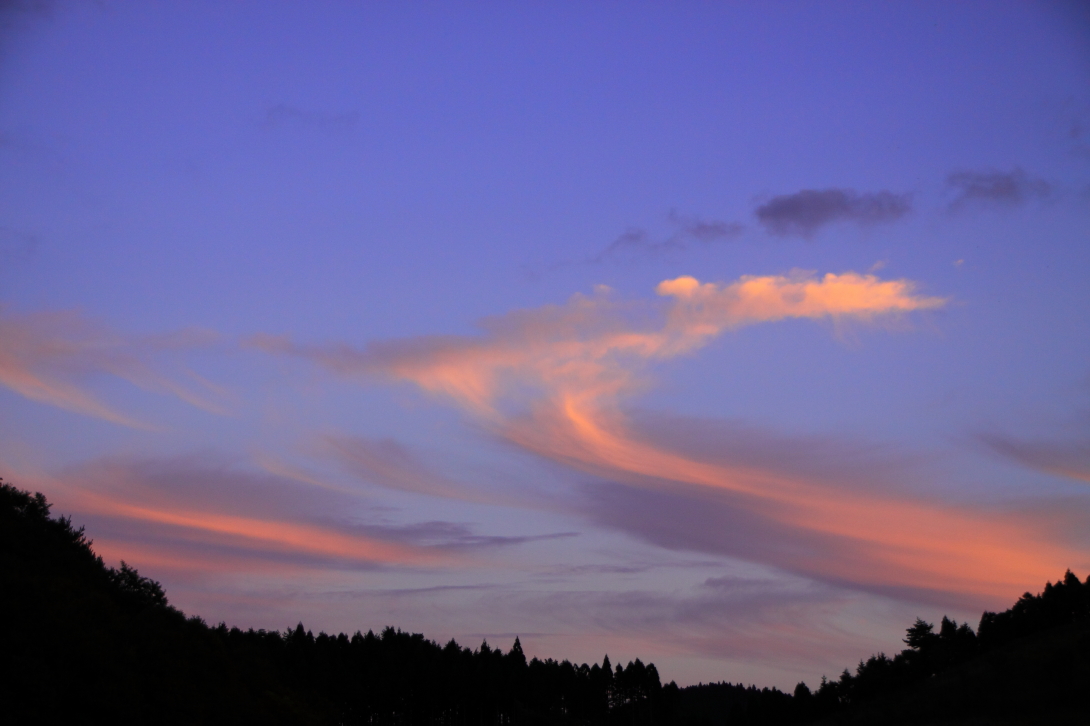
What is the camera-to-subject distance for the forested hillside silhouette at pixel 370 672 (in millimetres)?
33594

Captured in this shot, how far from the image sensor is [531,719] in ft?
332

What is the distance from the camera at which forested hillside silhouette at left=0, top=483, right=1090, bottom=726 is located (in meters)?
33.6

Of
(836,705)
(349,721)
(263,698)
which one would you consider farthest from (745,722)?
(263,698)

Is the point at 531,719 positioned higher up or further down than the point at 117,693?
further down

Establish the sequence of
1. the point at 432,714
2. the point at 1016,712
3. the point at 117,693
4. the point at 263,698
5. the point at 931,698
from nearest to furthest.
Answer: the point at 117,693
the point at 263,698
the point at 1016,712
the point at 931,698
the point at 432,714

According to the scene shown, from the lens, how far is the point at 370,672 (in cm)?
12050

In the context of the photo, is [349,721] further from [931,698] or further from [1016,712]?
[1016,712]

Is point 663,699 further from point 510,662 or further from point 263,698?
point 263,698

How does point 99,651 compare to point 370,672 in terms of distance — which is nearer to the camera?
point 99,651

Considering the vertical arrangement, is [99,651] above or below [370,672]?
above

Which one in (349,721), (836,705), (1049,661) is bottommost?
(349,721)

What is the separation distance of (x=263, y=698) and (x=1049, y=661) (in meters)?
55.5

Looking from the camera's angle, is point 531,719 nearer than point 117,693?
No

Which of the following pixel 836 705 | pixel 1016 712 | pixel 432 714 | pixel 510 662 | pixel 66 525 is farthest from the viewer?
pixel 510 662
